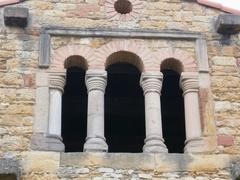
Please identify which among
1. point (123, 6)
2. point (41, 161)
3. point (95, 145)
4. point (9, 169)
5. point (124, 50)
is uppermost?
point (123, 6)

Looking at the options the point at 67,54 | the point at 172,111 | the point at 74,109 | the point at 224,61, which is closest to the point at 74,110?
the point at 74,109

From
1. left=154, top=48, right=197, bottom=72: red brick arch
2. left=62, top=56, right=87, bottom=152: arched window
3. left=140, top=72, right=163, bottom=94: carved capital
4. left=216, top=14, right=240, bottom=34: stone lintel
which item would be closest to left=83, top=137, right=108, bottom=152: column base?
left=140, top=72, right=163, bottom=94: carved capital

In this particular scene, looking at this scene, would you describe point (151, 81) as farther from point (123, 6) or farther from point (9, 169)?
point (9, 169)

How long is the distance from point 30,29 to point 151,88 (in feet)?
6.64

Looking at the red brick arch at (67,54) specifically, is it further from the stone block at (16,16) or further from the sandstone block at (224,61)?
the sandstone block at (224,61)

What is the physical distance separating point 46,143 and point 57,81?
99 cm

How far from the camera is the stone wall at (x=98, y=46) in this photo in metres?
8.80

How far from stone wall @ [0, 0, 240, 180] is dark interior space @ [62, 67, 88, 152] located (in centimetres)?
112

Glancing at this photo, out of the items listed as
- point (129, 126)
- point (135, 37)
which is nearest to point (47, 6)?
point (135, 37)

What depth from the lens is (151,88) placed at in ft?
31.2

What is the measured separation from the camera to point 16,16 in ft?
32.2

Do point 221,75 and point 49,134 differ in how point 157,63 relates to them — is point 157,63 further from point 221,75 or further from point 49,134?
point 49,134

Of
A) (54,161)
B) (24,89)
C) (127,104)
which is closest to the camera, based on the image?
(54,161)

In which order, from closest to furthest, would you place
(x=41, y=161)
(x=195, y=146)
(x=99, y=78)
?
1. (x=41, y=161)
2. (x=195, y=146)
3. (x=99, y=78)
